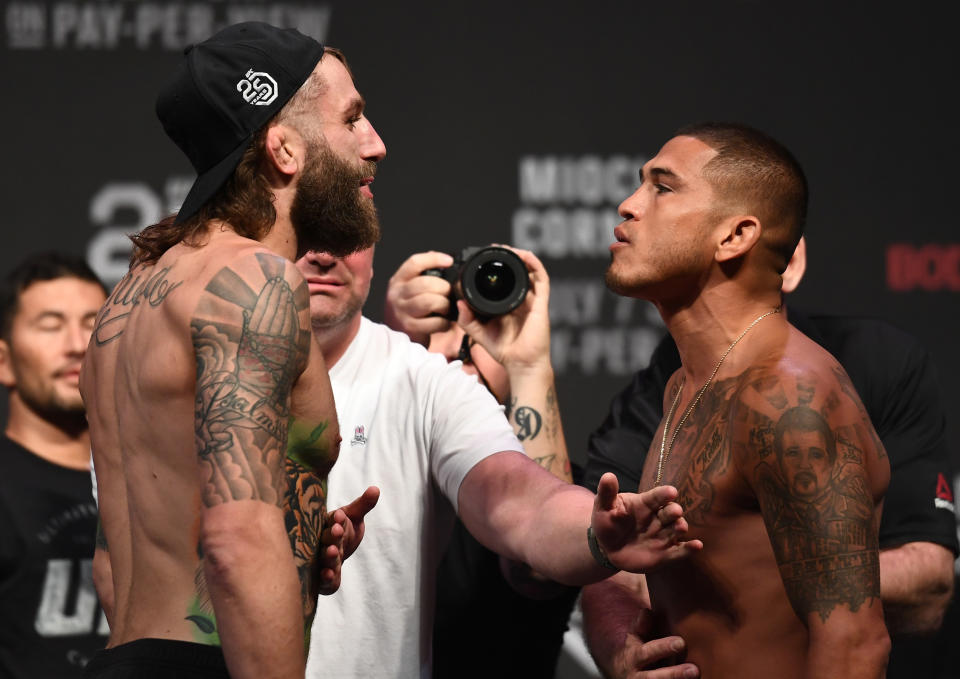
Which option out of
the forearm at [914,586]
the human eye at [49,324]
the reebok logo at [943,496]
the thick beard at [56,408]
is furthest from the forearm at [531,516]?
the human eye at [49,324]

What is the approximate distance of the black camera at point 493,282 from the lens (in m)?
2.44

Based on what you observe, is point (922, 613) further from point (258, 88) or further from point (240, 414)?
point (258, 88)

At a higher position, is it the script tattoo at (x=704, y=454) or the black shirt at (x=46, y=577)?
the script tattoo at (x=704, y=454)

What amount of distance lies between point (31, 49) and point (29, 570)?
148 centimetres

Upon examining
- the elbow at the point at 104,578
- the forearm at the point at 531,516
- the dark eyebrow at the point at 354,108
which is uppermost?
the dark eyebrow at the point at 354,108

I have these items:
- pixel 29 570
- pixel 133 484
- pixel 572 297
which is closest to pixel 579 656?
pixel 572 297

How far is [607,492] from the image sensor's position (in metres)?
1.55

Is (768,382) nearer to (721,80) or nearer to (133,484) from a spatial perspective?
(133,484)

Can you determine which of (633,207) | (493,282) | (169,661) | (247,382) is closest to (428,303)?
(493,282)

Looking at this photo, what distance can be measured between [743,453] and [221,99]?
90cm

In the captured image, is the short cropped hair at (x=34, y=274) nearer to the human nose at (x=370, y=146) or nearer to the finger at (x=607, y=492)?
the human nose at (x=370, y=146)

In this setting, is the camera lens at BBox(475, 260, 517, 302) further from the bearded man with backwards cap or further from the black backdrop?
the black backdrop

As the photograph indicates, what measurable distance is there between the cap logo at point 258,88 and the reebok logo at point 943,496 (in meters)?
1.43

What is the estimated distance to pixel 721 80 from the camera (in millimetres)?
3537
